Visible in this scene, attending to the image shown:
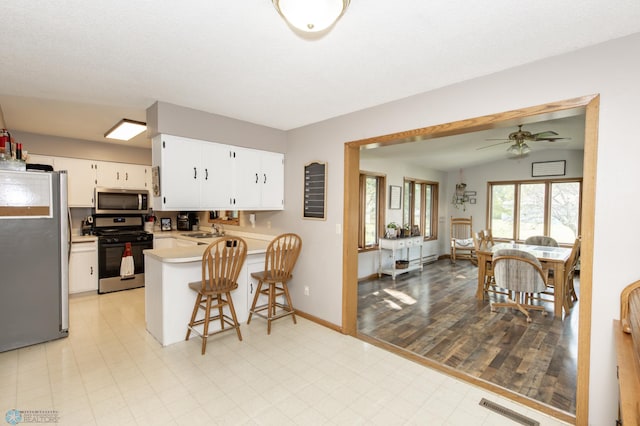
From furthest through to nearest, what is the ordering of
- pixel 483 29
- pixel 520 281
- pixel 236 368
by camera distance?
pixel 520 281
pixel 236 368
pixel 483 29

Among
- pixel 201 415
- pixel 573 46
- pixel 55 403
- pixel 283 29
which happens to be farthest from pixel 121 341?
pixel 573 46

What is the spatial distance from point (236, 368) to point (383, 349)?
140 centimetres

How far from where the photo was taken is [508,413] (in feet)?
6.67

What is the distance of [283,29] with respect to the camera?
1679mm

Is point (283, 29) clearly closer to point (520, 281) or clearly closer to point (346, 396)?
point (346, 396)

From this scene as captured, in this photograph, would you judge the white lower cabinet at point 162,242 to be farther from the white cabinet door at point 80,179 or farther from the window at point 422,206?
the window at point 422,206

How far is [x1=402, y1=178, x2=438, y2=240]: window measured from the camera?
23.1 ft

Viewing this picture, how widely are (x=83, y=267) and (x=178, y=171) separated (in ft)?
8.81

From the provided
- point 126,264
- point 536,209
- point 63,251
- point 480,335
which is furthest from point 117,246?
point 536,209

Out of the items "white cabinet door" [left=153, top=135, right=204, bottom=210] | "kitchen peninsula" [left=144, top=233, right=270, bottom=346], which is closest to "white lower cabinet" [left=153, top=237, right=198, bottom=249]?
"kitchen peninsula" [left=144, top=233, right=270, bottom=346]

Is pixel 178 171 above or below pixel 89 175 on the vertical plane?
below

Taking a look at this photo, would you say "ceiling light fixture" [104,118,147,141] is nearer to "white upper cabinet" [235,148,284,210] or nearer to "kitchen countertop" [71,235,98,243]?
"white upper cabinet" [235,148,284,210]

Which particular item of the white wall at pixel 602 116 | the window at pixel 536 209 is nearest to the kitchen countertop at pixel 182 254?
the white wall at pixel 602 116

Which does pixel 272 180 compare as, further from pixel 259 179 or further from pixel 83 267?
pixel 83 267
